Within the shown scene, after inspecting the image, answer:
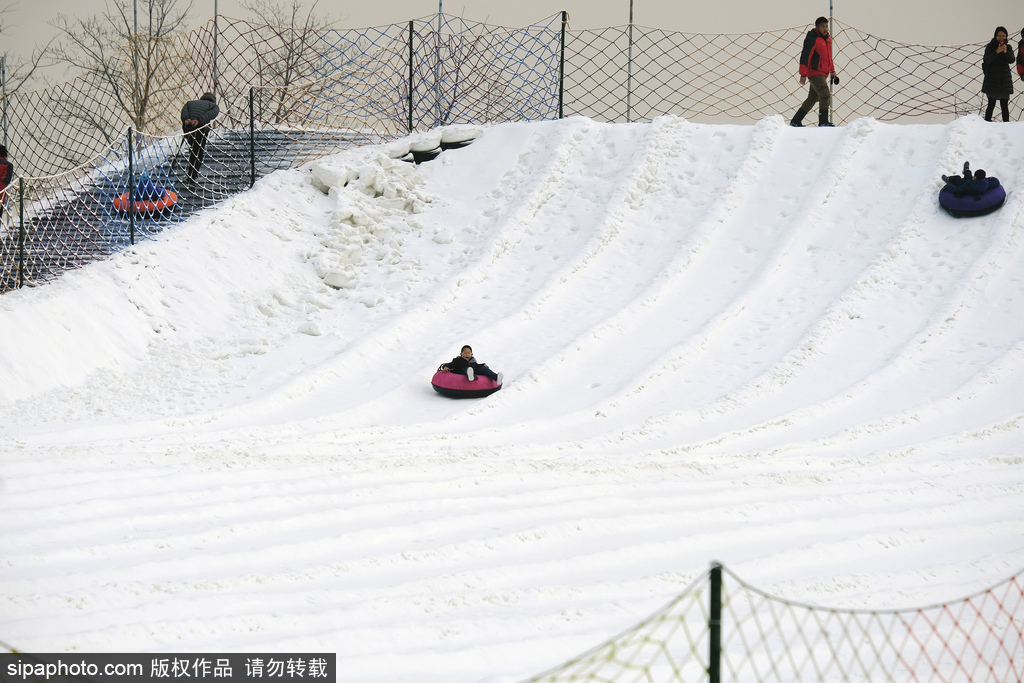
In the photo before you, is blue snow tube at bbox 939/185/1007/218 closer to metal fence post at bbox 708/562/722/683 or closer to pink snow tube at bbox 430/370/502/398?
pink snow tube at bbox 430/370/502/398

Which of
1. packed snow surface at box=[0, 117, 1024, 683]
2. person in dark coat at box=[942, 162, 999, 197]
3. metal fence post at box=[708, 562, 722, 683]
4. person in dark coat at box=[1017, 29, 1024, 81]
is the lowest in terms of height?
metal fence post at box=[708, 562, 722, 683]

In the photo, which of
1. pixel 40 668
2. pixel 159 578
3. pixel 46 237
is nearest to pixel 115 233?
pixel 46 237

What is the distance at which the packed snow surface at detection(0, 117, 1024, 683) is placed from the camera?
165 inches

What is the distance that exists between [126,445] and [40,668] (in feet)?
9.38

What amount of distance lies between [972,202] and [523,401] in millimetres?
5208

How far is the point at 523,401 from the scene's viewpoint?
778 cm

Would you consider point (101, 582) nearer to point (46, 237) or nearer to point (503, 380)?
point (503, 380)

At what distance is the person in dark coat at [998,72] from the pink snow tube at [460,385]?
688cm

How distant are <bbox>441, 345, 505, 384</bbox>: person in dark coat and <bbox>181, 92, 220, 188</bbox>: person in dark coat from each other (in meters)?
4.69

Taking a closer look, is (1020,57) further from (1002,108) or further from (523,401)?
(523,401)

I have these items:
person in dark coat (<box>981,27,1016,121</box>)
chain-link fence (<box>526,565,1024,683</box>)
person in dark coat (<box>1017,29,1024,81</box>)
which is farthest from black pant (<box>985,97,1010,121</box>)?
chain-link fence (<box>526,565,1024,683</box>)

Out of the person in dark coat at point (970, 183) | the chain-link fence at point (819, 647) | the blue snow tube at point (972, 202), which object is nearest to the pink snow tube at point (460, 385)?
the chain-link fence at point (819, 647)

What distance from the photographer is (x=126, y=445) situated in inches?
240

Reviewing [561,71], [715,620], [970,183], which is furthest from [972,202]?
[715,620]
